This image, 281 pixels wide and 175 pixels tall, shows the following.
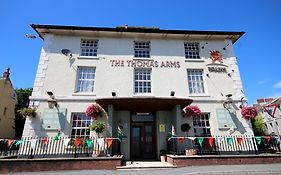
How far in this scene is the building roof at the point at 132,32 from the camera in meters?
12.1

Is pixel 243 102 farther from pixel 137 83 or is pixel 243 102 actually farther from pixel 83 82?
pixel 83 82

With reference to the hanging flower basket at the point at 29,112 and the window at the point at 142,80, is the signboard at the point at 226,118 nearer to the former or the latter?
the window at the point at 142,80

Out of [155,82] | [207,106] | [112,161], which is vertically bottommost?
[112,161]

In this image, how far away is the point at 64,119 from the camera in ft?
33.8

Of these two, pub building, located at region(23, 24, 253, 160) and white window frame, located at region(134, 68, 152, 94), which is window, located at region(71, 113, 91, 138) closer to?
pub building, located at region(23, 24, 253, 160)

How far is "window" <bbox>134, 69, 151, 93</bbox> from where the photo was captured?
11.7 m

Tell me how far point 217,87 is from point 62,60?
1126cm

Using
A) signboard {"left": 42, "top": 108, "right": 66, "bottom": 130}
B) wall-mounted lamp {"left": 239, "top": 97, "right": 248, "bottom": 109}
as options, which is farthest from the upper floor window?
signboard {"left": 42, "top": 108, "right": 66, "bottom": 130}

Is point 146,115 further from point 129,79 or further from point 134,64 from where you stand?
point 134,64

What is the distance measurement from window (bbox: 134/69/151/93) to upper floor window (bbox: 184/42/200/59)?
11.2ft

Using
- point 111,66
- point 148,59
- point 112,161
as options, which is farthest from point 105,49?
point 112,161

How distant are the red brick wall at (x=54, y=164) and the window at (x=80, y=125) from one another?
Result: 2706 millimetres

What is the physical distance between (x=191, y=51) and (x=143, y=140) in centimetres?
770

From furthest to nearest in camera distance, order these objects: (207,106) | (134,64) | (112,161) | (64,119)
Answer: (134,64) < (207,106) < (64,119) < (112,161)
